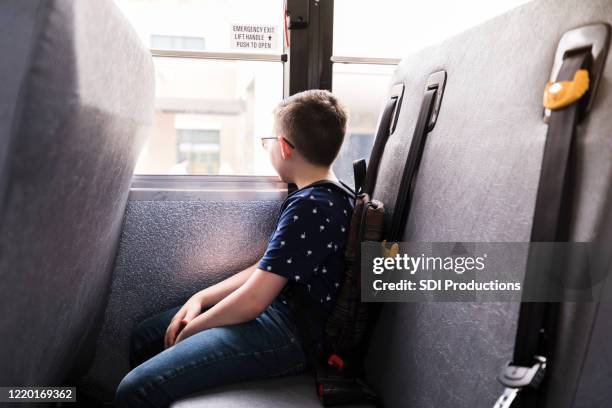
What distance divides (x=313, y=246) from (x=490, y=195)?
478 millimetres

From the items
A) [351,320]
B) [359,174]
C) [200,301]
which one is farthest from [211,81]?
[351,320]

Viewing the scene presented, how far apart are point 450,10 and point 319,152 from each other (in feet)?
3.17

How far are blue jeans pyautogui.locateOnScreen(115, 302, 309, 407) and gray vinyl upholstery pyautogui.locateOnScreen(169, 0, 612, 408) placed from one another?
4cm

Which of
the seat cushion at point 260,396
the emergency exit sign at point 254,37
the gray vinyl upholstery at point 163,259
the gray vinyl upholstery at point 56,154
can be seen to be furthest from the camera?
the emergency exit sign at point 254,37

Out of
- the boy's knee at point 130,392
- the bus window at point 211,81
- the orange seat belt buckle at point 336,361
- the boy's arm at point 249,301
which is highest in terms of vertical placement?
the bus window at point 211,81

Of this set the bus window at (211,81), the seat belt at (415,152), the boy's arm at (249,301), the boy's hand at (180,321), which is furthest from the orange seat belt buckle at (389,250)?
the bus window at (211,81)

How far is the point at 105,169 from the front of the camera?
937 mm

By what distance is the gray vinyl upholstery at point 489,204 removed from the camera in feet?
2.26

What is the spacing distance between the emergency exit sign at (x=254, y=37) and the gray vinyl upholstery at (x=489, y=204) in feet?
2.40

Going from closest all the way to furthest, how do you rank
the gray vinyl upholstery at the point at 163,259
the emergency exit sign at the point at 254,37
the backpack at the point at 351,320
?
the backpack at the point at 351,320
the gray vinyl upholstery at the point at 163,259
the emergency exit sign at the point at 254,37

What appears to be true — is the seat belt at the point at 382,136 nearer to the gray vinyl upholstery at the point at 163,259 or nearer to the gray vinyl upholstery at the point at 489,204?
the gray vinyl upholstery at the point at 489,204

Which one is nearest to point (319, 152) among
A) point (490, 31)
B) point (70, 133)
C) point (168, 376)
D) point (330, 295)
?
point (330, 295)

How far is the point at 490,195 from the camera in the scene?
0.86 metres

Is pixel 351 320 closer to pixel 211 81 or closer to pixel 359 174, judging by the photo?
pixel 359 174
